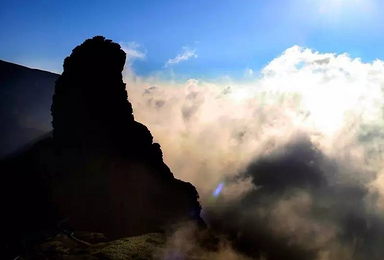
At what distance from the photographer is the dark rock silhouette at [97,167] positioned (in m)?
90.7

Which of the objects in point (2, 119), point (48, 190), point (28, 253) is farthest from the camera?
point (2, 119)

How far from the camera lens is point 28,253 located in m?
67.6

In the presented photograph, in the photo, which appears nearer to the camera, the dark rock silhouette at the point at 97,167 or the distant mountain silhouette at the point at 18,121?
the dark rock silhouette at the point at 97,167

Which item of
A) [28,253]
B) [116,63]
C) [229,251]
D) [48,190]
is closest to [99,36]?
[116,63]

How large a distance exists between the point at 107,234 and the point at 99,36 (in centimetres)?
5674

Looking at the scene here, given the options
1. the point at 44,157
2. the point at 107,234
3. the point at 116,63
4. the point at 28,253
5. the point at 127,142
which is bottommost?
the point at 28,253

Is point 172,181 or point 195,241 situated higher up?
point 172,181

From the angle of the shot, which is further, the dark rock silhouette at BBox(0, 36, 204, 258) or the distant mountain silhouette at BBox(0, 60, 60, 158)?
the distant mountain silhouette at BBox(0, 60, 60, 158)

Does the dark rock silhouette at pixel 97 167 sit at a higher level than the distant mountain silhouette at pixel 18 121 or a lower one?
lower

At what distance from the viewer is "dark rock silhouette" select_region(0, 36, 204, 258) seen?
90688 millimetres

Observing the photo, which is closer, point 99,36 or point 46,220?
point 46,220

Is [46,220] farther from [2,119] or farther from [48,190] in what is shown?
[2,119]

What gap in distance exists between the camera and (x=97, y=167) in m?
99.1

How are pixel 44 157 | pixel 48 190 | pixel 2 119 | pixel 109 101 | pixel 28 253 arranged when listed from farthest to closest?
pixel 2 119 → pixel 109 101 → pixel 44 157 → pixel 48 190 → pixel 28 253
